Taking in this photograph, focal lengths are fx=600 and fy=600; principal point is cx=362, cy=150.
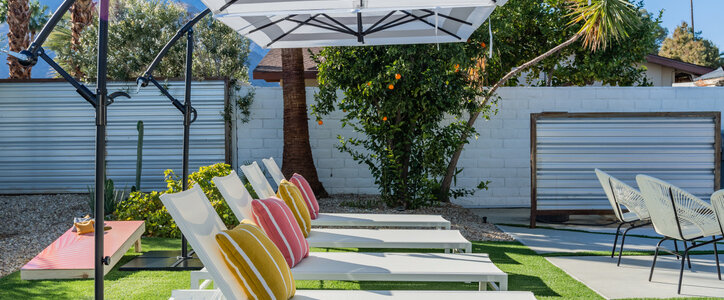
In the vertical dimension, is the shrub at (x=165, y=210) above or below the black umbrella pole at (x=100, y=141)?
below

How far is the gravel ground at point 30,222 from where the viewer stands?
5.83m

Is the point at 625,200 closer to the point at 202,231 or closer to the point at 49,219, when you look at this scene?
the point at 202,231

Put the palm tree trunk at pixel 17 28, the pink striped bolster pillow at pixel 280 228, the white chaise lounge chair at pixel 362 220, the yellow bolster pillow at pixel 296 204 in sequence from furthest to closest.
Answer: the palm tree trunk at pixel 17 28
the white chaise lounge chair at pixel 362 220
the yellow bolster pillow at pixel 296 204
the pink striped bolster pillow at pixel 280 228

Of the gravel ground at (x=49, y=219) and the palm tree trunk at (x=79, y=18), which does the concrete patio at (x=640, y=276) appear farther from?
the palm tree trunk at (x=79, y=18)

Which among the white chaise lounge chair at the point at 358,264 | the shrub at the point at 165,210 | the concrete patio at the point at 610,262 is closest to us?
the white chaise lounge chair at the point at 358,264

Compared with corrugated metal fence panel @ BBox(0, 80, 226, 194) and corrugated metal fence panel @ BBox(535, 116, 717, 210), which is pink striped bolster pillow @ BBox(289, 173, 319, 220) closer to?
corrugated metal fence panel @ BBox(535, 116, 717, 210)

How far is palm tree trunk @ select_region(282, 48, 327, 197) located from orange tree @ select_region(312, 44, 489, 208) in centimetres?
66

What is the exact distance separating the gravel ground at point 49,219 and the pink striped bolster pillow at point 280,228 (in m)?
2.80

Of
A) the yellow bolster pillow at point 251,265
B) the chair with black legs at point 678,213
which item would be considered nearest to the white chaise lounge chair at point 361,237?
the yellow bolster pillow at point 251,265

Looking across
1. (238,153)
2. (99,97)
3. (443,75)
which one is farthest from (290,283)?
(238,153)

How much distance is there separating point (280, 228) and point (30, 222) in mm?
5359

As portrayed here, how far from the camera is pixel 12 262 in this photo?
550cm

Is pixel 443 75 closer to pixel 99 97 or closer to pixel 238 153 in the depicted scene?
pixel 238 153

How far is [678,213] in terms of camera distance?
15.3ft
